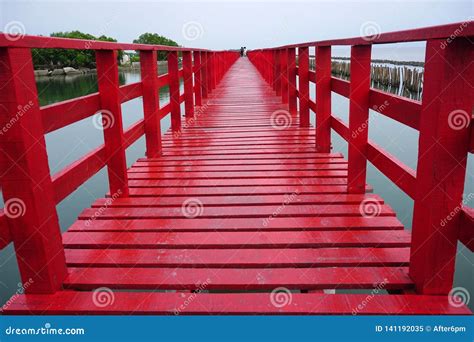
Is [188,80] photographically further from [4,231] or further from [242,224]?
[4,231]

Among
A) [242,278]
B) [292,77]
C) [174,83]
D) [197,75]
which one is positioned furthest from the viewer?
[197,75]

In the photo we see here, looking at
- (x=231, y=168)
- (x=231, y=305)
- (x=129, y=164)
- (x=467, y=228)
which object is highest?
(x=467, y=228)

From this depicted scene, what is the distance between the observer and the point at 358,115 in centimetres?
292

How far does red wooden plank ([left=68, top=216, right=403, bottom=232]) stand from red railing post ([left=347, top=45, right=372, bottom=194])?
0.48m

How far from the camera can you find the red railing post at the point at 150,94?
152 inches

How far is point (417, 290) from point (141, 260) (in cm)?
136

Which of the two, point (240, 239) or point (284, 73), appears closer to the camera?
point (240, 239)

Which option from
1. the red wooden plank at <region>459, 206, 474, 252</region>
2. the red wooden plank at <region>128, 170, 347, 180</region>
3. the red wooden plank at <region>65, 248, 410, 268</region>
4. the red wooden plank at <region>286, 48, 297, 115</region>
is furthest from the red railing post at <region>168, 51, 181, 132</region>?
the red wooden plank at <region>459, 206, 474, 252</region>

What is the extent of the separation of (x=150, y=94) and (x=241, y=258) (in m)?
2.23

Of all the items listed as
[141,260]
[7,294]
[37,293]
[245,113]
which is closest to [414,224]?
[141,260]

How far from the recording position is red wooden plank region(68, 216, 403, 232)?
2.58m

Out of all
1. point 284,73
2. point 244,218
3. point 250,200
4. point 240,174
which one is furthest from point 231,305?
point 284,73

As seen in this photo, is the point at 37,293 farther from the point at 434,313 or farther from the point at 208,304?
the point at 434,313
